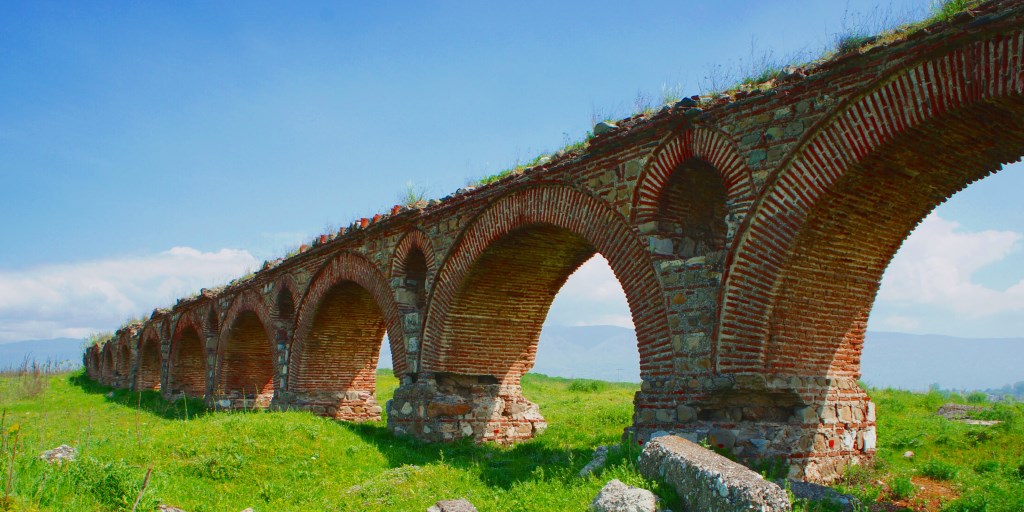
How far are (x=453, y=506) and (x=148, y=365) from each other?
25.4 metres

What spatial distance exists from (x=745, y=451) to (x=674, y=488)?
Answer: 154cm

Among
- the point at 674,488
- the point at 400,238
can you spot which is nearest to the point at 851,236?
the point at 674,488

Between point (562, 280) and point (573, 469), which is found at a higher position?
point (562, 280)

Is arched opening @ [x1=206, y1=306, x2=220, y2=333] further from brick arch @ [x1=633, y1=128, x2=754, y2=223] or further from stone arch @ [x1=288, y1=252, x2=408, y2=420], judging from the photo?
brick arch @ [x1=633, y1=128, x2=754, y2=223]

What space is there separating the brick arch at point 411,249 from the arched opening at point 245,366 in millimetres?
7738

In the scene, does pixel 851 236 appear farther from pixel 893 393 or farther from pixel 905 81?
pixel 893 393

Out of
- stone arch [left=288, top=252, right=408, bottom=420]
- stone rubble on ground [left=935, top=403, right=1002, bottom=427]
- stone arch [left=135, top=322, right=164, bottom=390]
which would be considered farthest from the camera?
stone arch [left=135, top=322, right=164, bottom=390]

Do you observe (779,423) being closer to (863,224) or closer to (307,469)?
(863,224)

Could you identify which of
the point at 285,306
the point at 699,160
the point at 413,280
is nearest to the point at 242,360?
the point at 285,306

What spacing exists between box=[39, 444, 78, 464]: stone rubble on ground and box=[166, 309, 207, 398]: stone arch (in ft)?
52.8

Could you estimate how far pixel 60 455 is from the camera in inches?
297

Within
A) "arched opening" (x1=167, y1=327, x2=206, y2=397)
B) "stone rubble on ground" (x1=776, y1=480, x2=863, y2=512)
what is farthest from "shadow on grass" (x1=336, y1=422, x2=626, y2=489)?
"arched opening" (x1=167, y1=327, x2=206, y2=397)

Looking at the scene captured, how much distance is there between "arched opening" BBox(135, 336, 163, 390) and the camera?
2770 centimetres

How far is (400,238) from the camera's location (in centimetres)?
1204
